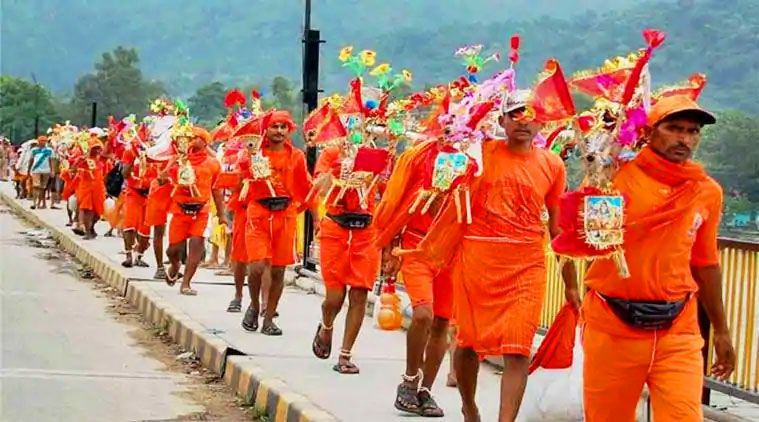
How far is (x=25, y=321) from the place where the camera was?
13.4 meters

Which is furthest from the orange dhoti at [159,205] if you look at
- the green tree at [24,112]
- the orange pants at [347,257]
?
the green tree at [24,112]

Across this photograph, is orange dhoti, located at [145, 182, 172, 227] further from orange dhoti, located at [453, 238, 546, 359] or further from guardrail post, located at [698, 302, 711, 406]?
orange dhoti, located at [453, 238, 546, 359]

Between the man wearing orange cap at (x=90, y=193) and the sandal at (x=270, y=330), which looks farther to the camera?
the man wearing orange cap at (x=90, y=193)

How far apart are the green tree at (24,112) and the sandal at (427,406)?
6770cm

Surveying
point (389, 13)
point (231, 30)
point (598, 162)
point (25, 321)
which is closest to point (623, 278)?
point (598, 162)

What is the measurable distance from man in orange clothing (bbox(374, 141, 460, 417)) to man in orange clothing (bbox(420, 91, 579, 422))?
0.82 m

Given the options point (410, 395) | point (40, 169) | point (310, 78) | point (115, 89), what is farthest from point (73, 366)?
point (115, 89)

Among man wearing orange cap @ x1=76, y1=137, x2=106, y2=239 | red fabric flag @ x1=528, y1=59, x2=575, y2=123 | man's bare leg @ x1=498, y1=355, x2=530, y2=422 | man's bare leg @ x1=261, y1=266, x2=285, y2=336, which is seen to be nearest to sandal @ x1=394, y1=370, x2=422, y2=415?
man's bare leg @ x1=498, y1=355, x2=530, y2=422

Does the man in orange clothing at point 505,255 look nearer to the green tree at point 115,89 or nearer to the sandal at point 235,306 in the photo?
the sandal at point 235,306

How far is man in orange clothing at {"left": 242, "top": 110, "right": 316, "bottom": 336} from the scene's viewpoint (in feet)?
39.2

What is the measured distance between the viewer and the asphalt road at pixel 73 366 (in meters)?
9.11

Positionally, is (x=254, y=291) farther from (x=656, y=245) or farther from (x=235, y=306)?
(x=656, y=245)

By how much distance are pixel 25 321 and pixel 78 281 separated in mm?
5418

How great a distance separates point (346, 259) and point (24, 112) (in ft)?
231
